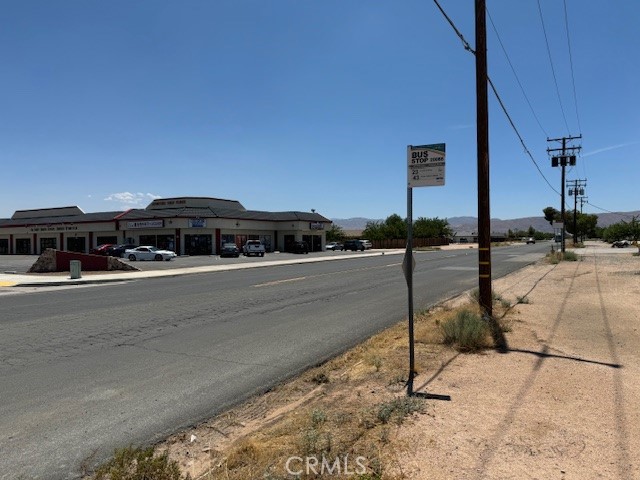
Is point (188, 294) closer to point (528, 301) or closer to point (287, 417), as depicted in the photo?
point (528, 301)

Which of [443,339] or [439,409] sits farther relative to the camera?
[443,339]

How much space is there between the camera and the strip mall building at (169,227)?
54719 mm

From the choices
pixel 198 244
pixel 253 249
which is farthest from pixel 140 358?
pixel 198 244

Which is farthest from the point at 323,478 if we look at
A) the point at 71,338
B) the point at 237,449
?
the point at 71,338

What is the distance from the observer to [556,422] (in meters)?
4.35

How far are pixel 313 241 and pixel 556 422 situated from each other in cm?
6386

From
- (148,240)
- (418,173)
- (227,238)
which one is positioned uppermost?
(418,173)

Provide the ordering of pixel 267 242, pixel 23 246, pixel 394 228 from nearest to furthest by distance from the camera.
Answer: pixel 267 242
pixel 23 246
pixel 394 228

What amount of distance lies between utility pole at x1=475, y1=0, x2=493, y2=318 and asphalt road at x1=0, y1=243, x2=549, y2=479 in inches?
89.6

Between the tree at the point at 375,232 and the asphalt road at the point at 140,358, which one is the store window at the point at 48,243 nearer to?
the asphalt road at the point at 140,358

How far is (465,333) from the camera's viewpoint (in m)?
7.37

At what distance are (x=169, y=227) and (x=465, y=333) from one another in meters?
50.6

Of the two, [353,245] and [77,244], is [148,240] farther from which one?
[353,245]

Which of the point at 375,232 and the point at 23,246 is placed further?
the point at 375,232
